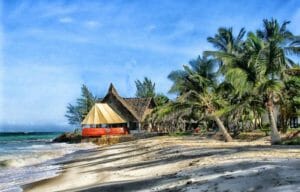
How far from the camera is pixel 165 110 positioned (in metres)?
31.4

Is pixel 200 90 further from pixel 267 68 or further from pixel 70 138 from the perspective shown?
pixel 70 138

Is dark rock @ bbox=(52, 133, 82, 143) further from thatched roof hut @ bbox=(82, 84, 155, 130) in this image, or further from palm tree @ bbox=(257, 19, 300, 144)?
palm tree @ bbox=(257, 19, 300, 144)

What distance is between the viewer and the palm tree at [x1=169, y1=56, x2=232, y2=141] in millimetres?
29750

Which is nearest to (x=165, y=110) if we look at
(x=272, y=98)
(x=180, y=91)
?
(x=180, y=91)

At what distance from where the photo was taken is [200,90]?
1185 inches

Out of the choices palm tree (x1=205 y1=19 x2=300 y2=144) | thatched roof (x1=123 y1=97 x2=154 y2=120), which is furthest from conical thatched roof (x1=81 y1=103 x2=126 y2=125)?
palm tree (x1=205 y1=19 x2=300 y2=144)

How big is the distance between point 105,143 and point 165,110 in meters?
18.8

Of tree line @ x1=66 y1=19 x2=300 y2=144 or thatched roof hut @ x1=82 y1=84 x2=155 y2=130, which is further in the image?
thatched roof hut @ x1=82 y1=84 x2=155 y2=130

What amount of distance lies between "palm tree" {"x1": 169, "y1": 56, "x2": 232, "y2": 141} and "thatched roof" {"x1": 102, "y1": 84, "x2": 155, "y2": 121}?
29.1 metres

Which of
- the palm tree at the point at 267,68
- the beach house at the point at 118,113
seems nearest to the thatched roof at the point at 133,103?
the beach house at the point at 118,113

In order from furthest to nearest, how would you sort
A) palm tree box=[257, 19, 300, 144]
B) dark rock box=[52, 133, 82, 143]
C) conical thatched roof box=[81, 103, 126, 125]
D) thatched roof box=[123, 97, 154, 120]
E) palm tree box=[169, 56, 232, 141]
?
thatched roof box=[123, 97, 154, 120] < dark rock box=[52, 133, 82, 143] < conical thatched roof box=[81, 103, 126, 125] < palm tree box=[169, 56, 232, 141] < palm tree box=[257, 19, 300, 144]

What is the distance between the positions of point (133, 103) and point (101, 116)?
7.86 meters

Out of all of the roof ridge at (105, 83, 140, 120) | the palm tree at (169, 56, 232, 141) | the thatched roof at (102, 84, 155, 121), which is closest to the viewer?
the palm tree at (169, 56, 232, 141)

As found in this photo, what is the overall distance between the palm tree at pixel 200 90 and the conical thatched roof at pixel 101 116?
26241mm
